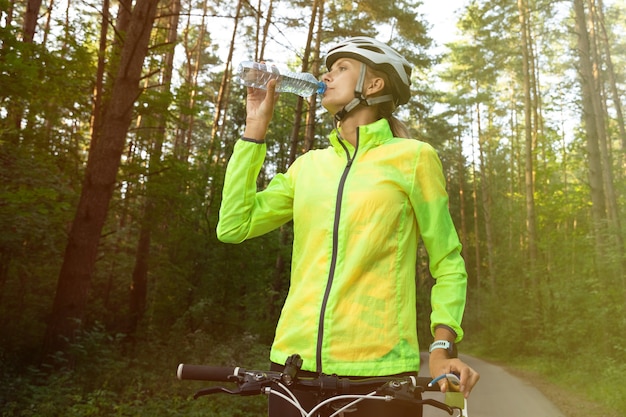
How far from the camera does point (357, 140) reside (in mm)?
2271

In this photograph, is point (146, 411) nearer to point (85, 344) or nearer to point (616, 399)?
point (85, 344)

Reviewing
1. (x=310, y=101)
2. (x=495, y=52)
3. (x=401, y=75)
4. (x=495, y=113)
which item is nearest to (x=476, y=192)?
(x=495, y=113)

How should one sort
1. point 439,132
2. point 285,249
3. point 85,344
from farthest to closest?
point 439,132 < point 285,249 < point 85,344

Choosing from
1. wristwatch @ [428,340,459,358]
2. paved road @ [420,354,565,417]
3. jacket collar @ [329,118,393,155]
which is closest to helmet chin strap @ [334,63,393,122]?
jacket collar @ [329,118,393,155]

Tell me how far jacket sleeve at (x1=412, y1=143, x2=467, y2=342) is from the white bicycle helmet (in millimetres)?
379

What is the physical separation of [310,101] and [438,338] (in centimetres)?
1732

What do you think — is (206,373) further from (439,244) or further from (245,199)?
(439,244)

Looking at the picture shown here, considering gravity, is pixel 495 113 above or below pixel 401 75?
above

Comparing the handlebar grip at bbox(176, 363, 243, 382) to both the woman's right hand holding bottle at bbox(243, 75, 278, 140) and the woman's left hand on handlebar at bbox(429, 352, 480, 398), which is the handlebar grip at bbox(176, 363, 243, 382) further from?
the woman's right hand holding bottle at bbox(243, 75, 278, 140)

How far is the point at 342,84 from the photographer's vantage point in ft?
7.78

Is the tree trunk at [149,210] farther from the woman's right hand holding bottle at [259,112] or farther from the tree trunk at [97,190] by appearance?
the woman's right hand holding bottle at [259,112]

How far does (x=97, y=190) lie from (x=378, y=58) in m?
7.88

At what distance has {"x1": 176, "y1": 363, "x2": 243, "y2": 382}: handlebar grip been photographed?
1.78m

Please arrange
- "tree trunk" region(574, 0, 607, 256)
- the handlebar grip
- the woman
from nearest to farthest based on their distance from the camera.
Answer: the handlebar grip
the woman
"tree trunk" region(574, 0, 607, 256)
